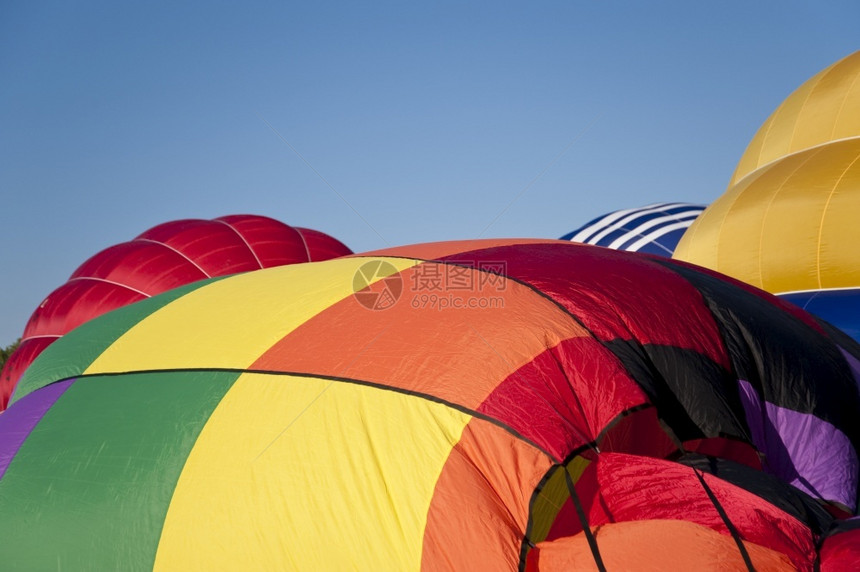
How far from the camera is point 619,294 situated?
143 inches

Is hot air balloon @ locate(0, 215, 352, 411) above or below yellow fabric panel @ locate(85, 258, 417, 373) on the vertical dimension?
above

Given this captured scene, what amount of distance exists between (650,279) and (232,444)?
1.98 meters

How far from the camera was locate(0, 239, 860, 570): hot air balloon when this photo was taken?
8.95ft

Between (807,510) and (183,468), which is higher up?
(183,468)

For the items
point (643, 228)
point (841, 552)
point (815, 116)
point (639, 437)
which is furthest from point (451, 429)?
point (643, 228)

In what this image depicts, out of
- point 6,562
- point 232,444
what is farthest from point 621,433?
point 6,562

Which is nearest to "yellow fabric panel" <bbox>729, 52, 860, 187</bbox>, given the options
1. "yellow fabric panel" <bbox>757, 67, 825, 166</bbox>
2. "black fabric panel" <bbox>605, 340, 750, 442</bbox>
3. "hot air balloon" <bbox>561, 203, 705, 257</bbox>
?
"yellow fabric panel" <bbox>757, 67, 825, 166</bbox>

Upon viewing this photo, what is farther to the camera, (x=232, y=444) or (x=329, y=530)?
(x=232, y=444)

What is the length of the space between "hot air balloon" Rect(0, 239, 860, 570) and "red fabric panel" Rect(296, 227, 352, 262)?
298 inches

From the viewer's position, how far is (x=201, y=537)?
9.61ft

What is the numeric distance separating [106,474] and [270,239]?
26.6 ft

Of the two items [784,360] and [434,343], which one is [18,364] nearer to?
[434,343]

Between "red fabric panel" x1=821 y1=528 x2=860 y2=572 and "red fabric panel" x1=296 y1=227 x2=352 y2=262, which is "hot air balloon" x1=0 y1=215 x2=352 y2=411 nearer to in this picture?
"red fabric panel" x1=296 y1=227 x2=352 y2=262

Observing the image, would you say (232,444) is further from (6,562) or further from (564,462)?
(564,462)
